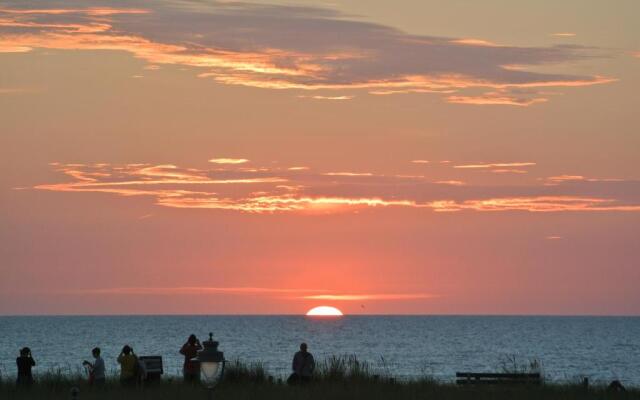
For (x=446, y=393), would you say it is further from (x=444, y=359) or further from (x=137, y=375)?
(x=444, y=359)

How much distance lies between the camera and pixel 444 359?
305ft

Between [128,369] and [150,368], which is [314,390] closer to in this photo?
[150,368]

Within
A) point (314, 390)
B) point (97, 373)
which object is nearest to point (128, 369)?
point (97, 373)

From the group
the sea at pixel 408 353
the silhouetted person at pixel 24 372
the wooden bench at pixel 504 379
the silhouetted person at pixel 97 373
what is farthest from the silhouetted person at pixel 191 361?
the sea at pixel 408 353

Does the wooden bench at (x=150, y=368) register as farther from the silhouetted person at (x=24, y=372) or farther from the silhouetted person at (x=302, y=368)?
the silhouetted person at (x=302, y=368)

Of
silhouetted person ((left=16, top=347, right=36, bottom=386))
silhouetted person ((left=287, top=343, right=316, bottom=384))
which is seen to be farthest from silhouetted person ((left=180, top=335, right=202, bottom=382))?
silhouetted person ((left=16, top=347, right=36, bottom=386))

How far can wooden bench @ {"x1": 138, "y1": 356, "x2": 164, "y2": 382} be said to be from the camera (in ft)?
111

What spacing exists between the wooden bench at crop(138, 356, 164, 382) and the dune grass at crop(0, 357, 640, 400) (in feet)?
0.95

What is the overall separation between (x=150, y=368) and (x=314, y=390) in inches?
192

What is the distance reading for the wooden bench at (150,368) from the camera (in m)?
33.9

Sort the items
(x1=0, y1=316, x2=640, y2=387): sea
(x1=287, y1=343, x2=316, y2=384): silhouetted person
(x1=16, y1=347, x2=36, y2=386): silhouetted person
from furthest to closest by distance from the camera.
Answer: (x1=0, y1=316, x2=640, y2=387): sea, (x1=287, y1=343, x2=316, y2=384): silhouetted person, (x1=16, y1=347, x2=36, y2=386): silhouetted person

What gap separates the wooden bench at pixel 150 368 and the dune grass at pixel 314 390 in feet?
0.95

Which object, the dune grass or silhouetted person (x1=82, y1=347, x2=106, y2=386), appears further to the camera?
silhouetted person (x1=82, y1=347, x2=106, y2=386)

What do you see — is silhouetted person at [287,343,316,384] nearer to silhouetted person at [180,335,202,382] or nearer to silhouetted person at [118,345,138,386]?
silhouetted person at [180,335,202,382]
